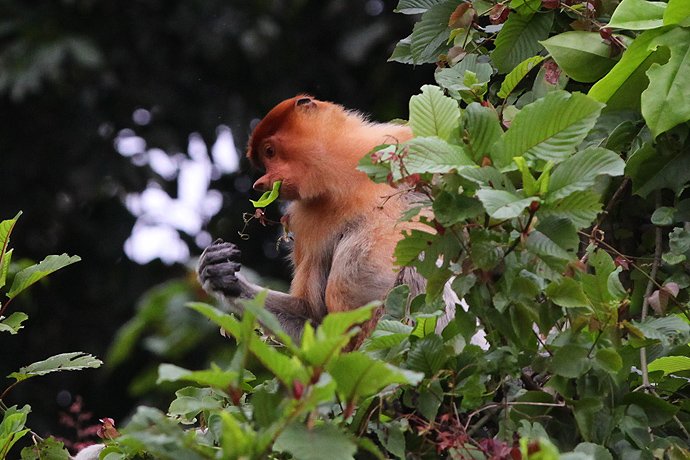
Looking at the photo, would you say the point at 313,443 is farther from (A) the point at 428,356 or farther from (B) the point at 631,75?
(B) the point at 631,75

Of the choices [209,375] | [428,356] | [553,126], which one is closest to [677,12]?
[553,126]

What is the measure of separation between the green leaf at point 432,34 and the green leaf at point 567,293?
3.11 feet

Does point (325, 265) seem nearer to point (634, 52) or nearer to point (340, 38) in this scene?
point (634, 52)

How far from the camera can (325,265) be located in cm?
270

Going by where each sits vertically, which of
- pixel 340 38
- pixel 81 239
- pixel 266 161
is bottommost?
pixel 81 239

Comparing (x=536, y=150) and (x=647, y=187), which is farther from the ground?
(x=536, y=150)

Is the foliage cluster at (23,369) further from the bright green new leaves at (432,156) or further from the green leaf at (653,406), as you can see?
the green leaf at (653,406)

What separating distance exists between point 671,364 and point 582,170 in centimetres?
49

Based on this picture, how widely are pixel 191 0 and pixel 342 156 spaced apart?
3549mm

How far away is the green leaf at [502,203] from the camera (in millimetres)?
1026

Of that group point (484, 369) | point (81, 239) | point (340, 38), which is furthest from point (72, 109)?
point (484, 369)

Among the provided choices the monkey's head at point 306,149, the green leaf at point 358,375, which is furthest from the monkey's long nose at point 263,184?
the green leaf at point 358,375

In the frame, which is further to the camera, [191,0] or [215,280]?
[191,0]

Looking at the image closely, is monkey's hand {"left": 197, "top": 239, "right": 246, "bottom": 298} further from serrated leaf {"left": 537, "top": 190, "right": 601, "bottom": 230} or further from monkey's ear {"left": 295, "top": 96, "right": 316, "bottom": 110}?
serrated leaf {"left": 537, "top": 190, "right": 601, "bottom": 230}
